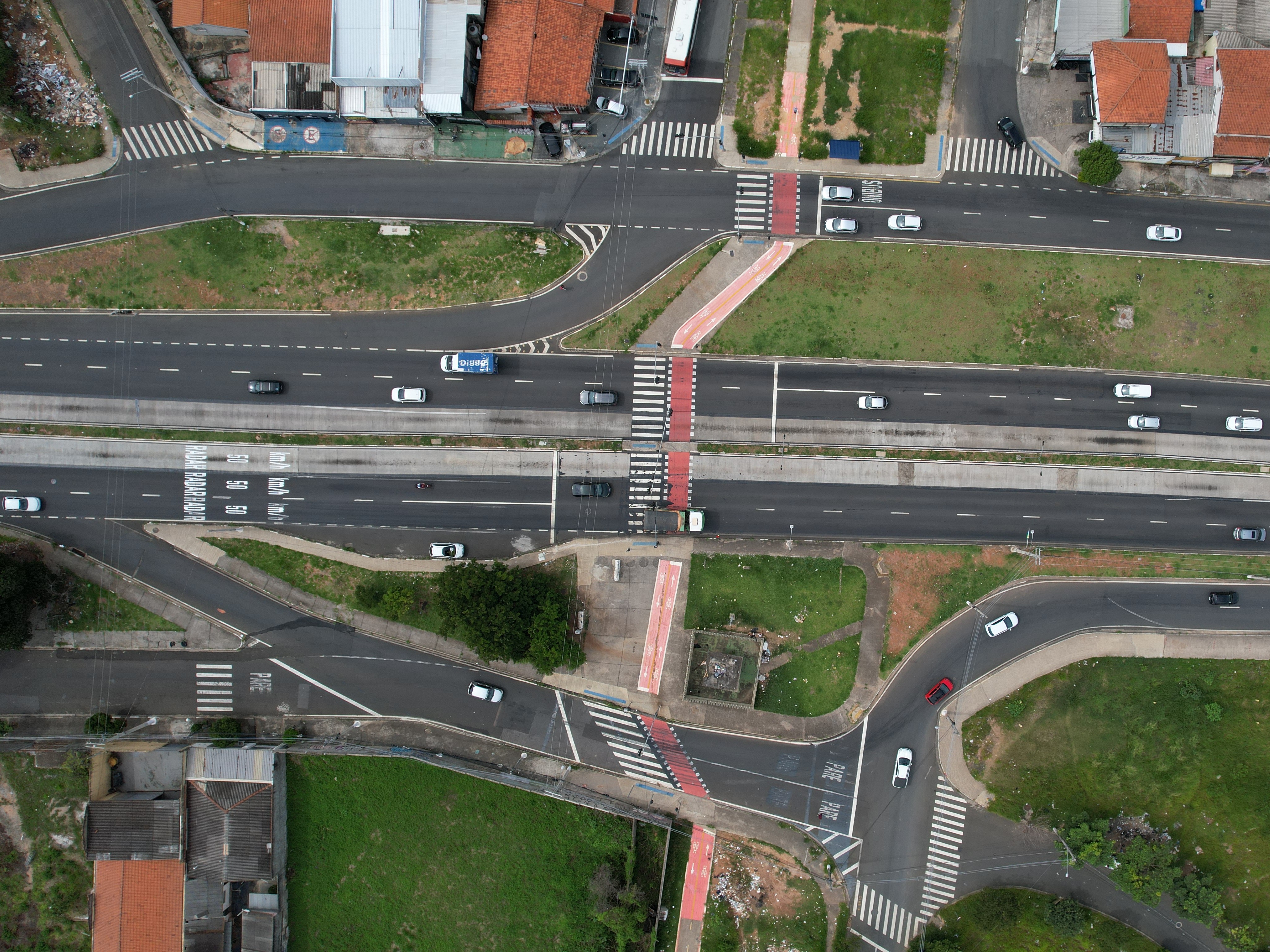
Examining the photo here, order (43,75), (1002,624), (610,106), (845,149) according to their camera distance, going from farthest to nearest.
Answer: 1. (43,75)
2. (845,149)
3. (1002,624)
4. (610,106)

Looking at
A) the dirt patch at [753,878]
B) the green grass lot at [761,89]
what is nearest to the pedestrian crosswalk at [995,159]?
the green grass lot at [761,89]

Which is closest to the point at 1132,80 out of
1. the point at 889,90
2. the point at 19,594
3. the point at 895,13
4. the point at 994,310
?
the point at 889,90

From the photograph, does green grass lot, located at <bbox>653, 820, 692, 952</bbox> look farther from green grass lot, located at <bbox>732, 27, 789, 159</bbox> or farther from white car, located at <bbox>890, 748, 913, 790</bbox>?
green grass lot, located at <bbox>732, 27, 789, 159</bbox>

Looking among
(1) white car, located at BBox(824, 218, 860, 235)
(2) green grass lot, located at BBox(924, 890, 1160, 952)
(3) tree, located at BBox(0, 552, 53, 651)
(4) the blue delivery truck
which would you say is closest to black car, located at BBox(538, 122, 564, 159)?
(4) the blue delivery truck

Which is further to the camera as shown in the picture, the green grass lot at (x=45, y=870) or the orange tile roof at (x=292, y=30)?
the green grass lot at (x=45, y=870)

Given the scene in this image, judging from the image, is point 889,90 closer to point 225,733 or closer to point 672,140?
point 672,140

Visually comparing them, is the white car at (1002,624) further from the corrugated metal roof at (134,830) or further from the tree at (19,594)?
the tree at (19,594)

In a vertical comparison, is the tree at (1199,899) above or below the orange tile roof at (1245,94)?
below
